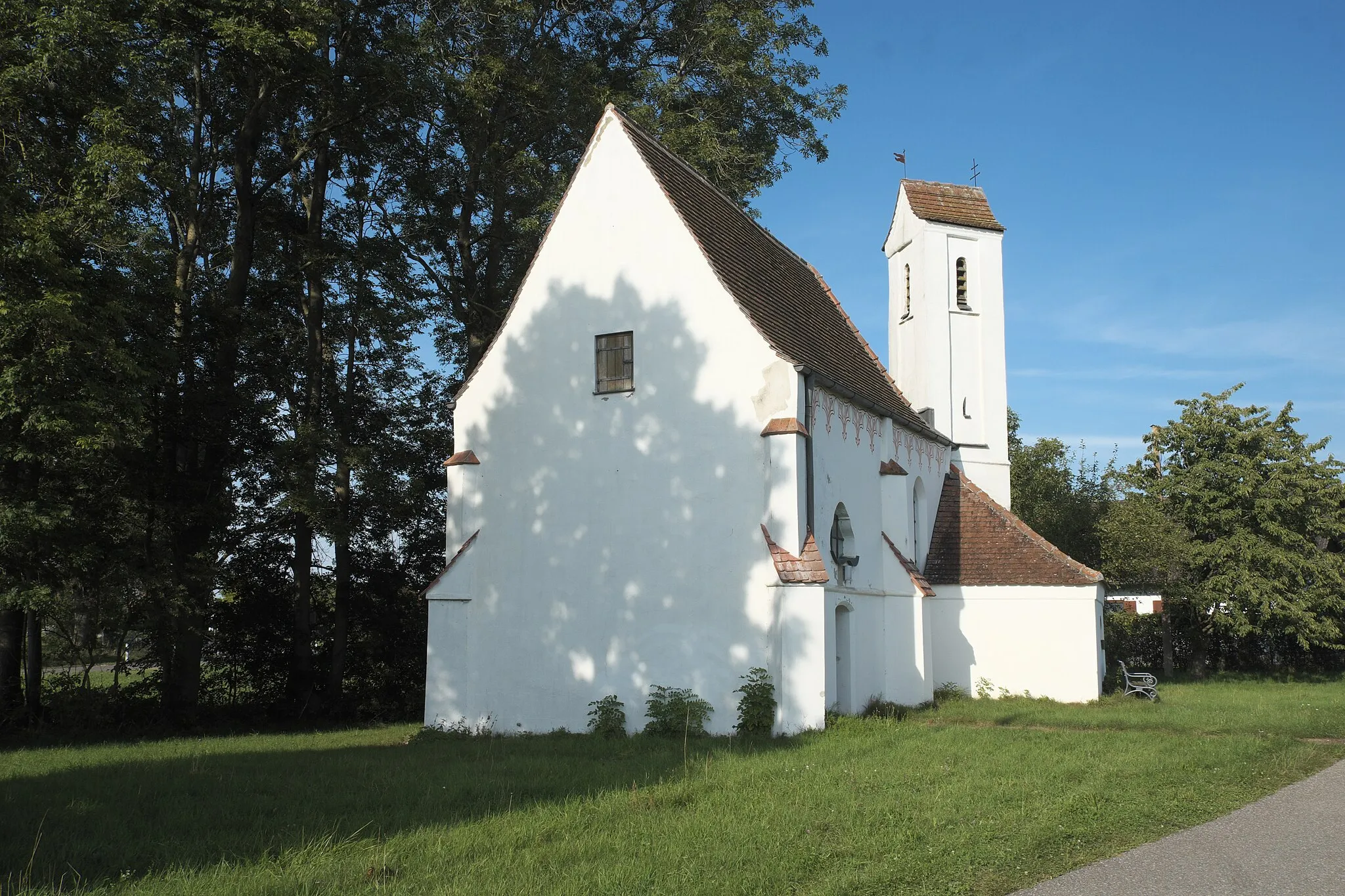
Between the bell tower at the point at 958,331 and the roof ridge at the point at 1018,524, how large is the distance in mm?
1190

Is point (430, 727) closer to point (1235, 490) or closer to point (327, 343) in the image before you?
point (327, 343)

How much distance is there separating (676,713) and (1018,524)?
38.9 ft

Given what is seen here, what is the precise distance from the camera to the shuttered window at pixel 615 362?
1769 centimetres

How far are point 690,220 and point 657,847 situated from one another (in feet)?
40.0

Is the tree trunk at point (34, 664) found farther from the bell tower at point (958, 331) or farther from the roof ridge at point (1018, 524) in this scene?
the bell tower at point (958, 331)

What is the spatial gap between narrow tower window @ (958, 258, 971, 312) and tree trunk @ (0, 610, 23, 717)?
23069 millimetres

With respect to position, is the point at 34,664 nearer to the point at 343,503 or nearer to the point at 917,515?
the point at 343,503

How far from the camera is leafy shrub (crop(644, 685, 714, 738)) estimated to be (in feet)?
51.7

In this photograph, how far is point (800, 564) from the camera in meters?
15.7

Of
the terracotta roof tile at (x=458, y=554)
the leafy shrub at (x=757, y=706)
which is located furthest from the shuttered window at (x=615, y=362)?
the leafy shrub at (x=757, y=706)

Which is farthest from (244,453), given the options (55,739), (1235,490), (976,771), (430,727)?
(1235,490)

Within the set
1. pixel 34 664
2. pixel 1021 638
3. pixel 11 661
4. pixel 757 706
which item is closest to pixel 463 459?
pixel 757 706

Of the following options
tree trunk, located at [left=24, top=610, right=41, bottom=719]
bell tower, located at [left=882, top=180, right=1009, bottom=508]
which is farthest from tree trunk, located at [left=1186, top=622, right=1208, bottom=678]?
tree trunk, located at [left=24, top=610, right=41, bottom=719]

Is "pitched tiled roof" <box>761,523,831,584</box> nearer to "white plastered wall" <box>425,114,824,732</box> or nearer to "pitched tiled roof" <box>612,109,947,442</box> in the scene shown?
"white plastered wall" <box>425,114,824,732</box>
